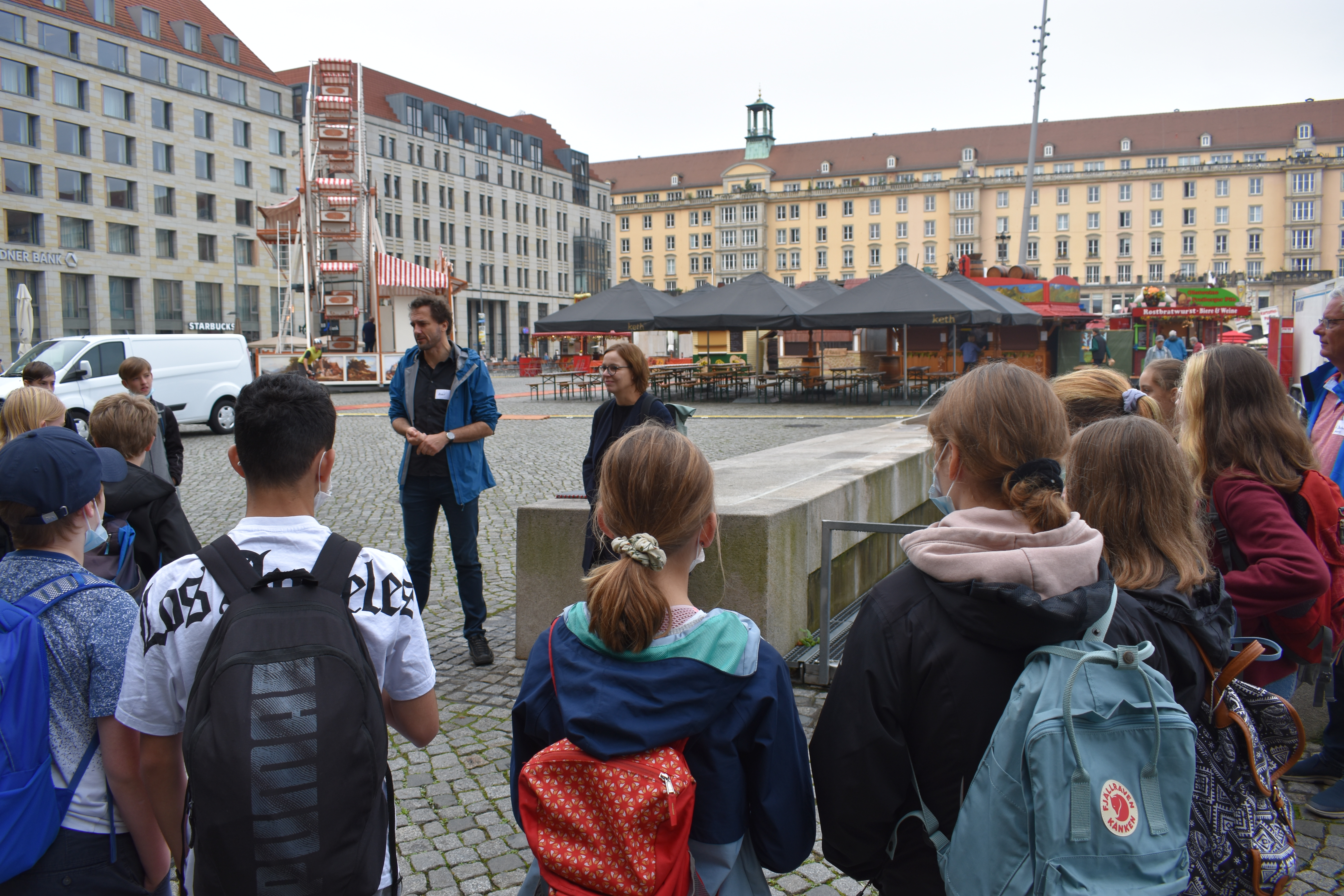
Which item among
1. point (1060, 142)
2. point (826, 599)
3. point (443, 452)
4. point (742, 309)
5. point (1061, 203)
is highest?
point (1060, 142)

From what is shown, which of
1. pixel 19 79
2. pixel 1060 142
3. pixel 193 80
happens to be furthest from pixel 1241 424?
pixel 1060 142

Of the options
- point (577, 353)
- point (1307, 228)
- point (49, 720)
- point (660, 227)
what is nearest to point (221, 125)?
point (577, 353)

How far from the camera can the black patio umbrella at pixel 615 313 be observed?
73.7 feet

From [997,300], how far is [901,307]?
3.85 metres

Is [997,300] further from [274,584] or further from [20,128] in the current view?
[20,128]

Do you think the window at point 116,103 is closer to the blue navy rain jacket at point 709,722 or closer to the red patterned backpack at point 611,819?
the blue navy rain jacket at point 709,722

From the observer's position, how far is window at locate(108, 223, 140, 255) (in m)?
56.5

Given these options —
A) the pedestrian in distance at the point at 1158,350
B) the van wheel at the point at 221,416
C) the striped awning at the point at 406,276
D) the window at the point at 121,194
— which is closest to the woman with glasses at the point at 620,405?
the van wheel at the point at 221,416

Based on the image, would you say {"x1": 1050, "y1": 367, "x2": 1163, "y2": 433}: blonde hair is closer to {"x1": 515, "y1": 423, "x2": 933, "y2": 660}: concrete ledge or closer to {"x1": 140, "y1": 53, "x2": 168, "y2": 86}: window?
{"x1": 515, "y1": 423, "x2": 933, "y2": 660}: concrete ledge

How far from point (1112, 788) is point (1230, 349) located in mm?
1980

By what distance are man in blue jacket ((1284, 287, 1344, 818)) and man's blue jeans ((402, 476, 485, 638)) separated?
12.1 feet

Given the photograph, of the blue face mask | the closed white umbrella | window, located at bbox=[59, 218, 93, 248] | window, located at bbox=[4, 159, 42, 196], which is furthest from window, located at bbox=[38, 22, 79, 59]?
the blue face mask

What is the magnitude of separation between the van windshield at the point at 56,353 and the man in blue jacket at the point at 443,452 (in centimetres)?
1354

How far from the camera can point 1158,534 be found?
201 cm
